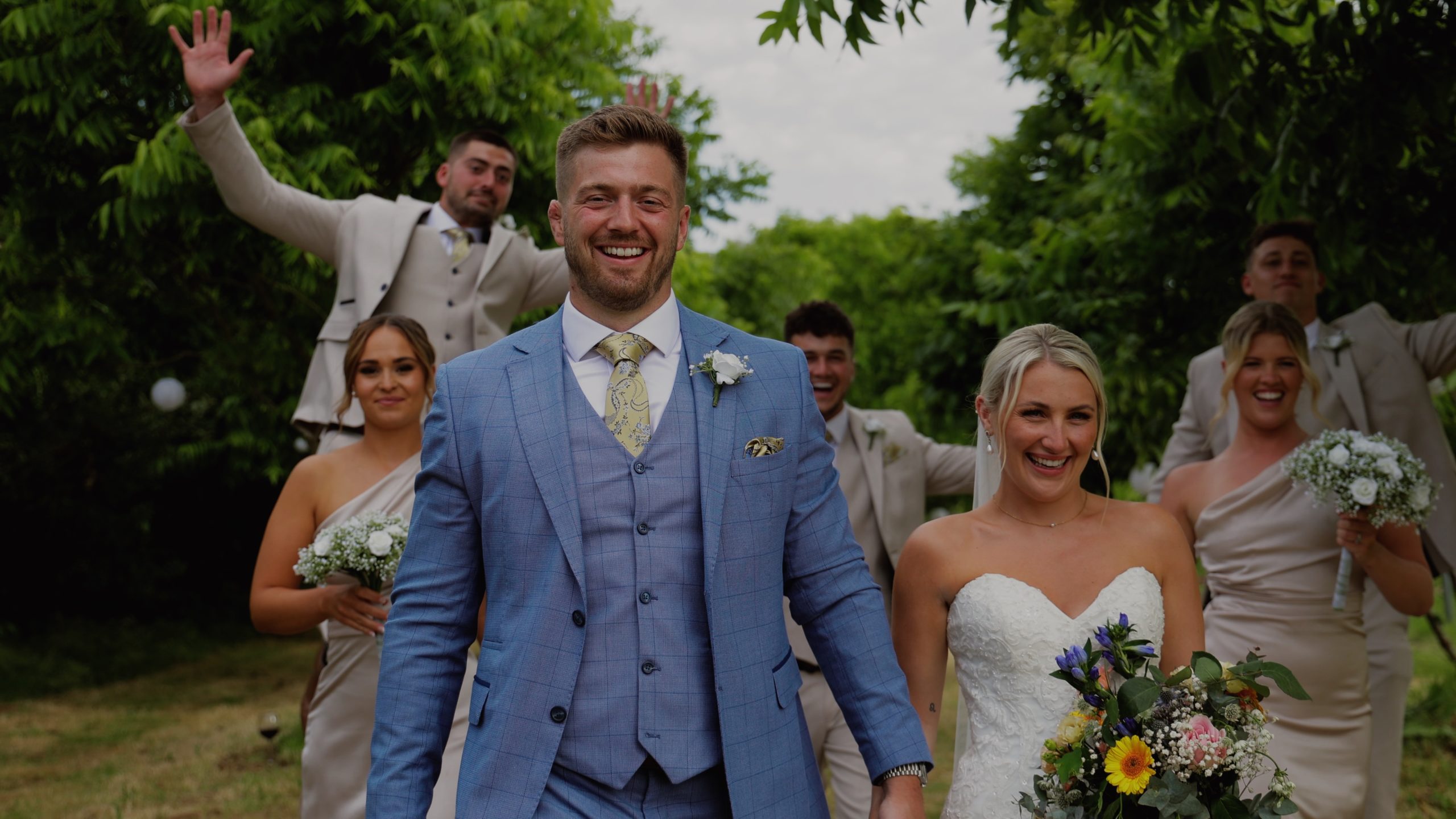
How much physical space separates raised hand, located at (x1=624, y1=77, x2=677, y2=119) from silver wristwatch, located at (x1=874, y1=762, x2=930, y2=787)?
288 centimetres

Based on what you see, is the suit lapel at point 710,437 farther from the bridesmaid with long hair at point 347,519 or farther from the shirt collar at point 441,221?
the shirt collar at point 441,221

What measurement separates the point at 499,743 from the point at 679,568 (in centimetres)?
56

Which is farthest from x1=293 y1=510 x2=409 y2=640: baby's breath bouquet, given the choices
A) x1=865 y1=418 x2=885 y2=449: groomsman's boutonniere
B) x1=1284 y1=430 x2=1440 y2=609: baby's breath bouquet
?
x1=1284 y1=430 x2=1440 y2=609: baby's breath bouquet

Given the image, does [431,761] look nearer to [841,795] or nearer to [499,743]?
[499,743]

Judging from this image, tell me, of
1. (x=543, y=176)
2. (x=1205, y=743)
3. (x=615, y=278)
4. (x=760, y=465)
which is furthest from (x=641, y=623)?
(x=543, y=176)

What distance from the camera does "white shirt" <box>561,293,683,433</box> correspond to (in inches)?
128

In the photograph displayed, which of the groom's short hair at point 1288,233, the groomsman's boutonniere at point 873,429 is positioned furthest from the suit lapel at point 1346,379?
the groomsman's boutonniere at point 873,429

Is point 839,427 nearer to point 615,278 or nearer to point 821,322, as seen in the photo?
point 821,322

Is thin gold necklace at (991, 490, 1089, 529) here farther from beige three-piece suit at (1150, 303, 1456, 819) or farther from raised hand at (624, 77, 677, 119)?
beige three-piece suit at (1150, 303, 1456, 819)

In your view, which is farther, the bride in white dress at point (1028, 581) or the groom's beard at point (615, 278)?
the bride in white dress at point (1028, 581)

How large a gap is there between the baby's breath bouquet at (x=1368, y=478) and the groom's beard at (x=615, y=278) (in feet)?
10.3

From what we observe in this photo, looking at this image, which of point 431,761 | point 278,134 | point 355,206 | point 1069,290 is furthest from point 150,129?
point 431,761

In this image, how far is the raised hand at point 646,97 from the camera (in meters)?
5.28

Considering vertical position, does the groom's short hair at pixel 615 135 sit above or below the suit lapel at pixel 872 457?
above
